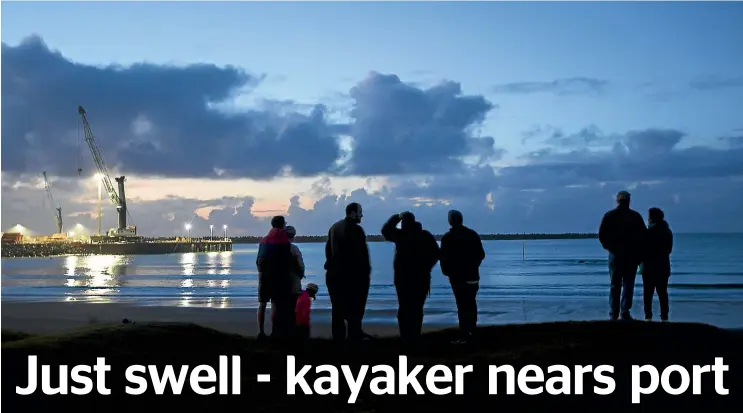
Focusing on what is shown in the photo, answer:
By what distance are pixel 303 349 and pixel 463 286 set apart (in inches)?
90.9

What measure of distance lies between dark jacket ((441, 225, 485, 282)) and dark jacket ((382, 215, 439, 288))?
27 cm

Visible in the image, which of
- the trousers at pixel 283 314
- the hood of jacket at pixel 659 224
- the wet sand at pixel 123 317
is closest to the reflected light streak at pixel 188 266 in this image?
the wet sand at pixel 123 317

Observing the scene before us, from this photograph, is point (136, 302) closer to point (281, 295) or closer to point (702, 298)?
point (281, 295)

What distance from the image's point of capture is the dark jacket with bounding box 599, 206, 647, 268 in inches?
467

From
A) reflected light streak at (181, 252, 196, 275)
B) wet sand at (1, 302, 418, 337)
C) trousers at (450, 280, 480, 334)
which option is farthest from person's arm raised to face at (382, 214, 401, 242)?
reflected light streak at (181, 252, 196, 275)

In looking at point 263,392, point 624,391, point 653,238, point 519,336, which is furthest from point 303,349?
point 653,238

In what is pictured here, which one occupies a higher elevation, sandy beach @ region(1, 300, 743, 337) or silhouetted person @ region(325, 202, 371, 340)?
silhouetted person @ region(325, 202, 371, 340)

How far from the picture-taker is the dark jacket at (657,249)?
1305cm

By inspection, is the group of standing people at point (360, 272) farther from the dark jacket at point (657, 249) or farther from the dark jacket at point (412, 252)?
the dark jacket at point (657, 249)

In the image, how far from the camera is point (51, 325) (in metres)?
18.4

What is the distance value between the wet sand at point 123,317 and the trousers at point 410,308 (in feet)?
17.7

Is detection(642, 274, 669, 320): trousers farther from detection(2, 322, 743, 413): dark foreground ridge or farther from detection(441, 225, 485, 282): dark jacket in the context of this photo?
detection(441, 225, 485, 282): dark jacket

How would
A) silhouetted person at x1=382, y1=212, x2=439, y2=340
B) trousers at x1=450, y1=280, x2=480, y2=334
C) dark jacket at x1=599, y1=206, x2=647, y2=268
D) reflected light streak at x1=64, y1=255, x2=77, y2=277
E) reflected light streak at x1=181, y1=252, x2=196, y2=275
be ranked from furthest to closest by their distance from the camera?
reflected light streak at x1=181, y1=252, x2=196, y2=275, reflected light streak at x1=64, y1=255, x2=77, y2=277, dark jacket at x1=599, y1=206, x2=647, y2=268, trousers at x1=450, y1=280, x2=480, y2=334, silhouetted person at x1=382, y1=212, x2=439, y2=340

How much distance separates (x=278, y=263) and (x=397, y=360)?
2.55m
